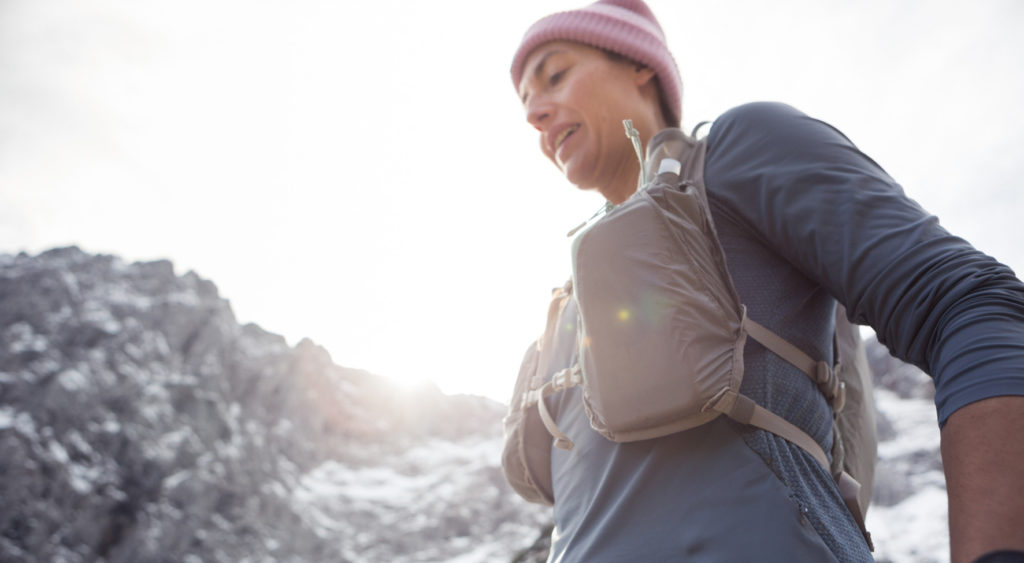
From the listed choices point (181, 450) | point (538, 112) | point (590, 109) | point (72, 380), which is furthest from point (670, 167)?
point (72, 380)

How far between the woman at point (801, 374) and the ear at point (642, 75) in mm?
1247

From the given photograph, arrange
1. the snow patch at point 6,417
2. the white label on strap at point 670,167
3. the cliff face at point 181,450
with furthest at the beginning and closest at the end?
1. the cliff face at point 181,450
2. the snow patch at point 6,417
3. the white label on strap at point 670,167

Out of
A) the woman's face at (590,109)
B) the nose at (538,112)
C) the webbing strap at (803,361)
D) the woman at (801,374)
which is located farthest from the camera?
the nose at (538,112)

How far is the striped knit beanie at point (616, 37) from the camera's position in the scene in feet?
11.7

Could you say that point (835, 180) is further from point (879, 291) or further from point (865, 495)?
point (865, 495)

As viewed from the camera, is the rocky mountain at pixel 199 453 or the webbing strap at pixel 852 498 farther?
the rocky mountain at pixel 199 453

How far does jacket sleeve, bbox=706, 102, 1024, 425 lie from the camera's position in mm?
1477

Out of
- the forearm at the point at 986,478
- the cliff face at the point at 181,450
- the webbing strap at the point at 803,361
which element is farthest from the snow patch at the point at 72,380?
the forearm at the point at 986,478

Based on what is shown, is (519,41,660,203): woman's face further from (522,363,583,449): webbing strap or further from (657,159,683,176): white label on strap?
(522,363,583,449): webbing strap

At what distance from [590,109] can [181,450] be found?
13739cm

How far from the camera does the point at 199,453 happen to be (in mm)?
123812

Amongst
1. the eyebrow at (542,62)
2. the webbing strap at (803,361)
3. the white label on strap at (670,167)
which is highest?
the eyebrow at (542,62)

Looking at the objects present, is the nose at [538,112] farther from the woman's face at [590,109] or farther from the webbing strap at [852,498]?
the webbing strap at [852,498]

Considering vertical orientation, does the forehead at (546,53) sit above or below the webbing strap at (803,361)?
above
